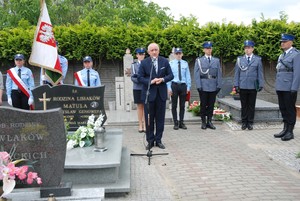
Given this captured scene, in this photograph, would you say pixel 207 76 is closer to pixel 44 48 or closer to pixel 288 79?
pixel 288 79

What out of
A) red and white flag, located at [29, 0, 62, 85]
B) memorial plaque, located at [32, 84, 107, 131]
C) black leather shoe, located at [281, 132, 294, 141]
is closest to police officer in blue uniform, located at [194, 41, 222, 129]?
black leather shoe, located at [281, 132, 294, 141]

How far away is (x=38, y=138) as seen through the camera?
378cm

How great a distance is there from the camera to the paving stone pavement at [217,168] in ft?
15.4

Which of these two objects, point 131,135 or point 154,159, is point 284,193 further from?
point 131,135

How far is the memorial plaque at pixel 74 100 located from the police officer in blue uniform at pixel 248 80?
141 inches

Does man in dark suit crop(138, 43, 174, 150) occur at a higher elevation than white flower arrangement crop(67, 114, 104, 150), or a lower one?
higher

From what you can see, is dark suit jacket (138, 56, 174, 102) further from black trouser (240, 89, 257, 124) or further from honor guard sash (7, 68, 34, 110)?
honor guard sash (7, 68, 34, 110)

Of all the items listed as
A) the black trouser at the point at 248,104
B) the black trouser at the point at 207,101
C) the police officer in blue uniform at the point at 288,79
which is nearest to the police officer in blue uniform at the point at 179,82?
the black trouser at the point at 207,101

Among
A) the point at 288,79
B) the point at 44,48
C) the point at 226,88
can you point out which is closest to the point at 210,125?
the point at 288,79

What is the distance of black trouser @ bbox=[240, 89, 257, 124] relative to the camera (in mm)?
8603

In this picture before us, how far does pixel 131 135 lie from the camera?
849 cm

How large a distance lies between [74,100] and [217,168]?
2.80m

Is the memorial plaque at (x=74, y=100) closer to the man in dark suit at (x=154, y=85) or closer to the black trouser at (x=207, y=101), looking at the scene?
the man in dark suit at (x=154, y=85)

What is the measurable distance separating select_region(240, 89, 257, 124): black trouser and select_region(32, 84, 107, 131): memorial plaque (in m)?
3.65
